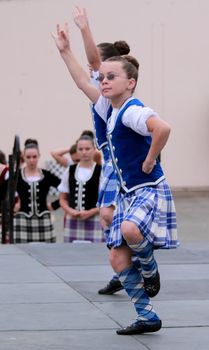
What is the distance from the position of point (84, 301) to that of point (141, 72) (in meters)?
16.8

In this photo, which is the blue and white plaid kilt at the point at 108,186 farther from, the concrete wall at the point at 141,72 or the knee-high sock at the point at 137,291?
the concrete wall at the point at 141,72

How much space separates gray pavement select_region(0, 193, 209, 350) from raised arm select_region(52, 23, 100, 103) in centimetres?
148

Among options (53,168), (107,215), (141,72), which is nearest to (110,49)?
(107,215)

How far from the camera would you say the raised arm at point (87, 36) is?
738cm

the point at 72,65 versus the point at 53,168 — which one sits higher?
the point at 72,65

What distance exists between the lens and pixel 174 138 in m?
24.6

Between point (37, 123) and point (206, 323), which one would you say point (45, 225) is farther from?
point (37, 123)

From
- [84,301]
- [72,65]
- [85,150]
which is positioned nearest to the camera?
[72,65]

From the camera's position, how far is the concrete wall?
24109 millimetres

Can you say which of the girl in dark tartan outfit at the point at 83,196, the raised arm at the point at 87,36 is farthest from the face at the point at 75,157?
the raised arm at the point at 87,36

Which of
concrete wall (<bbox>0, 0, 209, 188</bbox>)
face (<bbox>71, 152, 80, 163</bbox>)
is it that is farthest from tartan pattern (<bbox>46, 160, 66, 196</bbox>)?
face (<bbox>71, 152, 80, 163</bbox>)

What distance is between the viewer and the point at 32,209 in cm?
1241

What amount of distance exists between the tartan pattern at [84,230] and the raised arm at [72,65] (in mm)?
4642

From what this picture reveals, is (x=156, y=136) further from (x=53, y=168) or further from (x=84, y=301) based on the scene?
(x=53, y=168)
